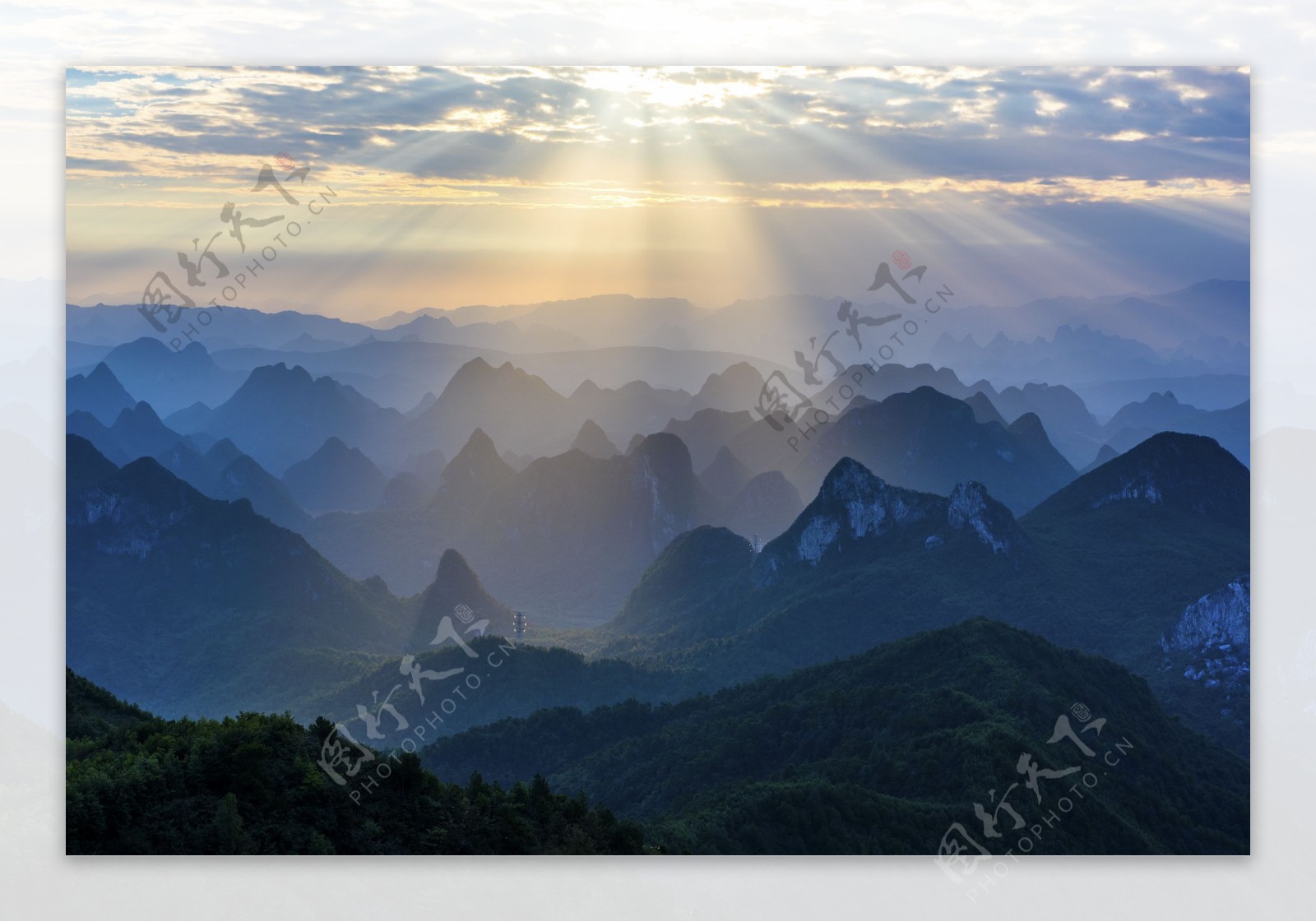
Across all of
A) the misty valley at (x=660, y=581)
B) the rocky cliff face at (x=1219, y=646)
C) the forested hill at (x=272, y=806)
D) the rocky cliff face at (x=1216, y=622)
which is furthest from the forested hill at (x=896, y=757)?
the rocky cliff face at (x=1216, y=622)

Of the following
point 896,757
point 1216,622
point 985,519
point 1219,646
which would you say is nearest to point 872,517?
point 985,519

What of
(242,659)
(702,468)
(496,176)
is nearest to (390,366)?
(242,659)

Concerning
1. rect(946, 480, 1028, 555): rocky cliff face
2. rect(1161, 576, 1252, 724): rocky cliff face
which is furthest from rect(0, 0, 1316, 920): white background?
rect(946, 480, 1028, 555): rocky cliff face

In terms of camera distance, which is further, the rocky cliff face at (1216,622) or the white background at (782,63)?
the rocky cliff face at (1216,622)

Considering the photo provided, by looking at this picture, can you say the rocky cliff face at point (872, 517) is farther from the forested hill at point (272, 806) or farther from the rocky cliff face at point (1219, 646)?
the forested hill at point (272, 806)

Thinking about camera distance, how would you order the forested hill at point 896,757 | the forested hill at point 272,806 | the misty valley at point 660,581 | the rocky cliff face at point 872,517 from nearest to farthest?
the forested hill at point 272,806
the misty valley at point 660,581
the forested hill at point 896,757
the rocky cliff face at point 872,517

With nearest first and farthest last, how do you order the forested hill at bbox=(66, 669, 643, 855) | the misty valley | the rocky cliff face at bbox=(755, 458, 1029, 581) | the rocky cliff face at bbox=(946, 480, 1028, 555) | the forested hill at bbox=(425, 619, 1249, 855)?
the forested hill at bbox=(66, 669, 643, 855), the misty valley, the forested hill at bbox=(425, 619, 1249, 855), the rocky cliff face at bbox=(946, 480, 1028, 555), the rocky cliff face at bbox=(755, 458, 1029, 581)

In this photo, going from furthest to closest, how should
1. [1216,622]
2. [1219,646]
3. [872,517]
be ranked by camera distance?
[872,517], [1216,622], [1219,646]

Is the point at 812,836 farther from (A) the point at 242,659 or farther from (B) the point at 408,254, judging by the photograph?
(A) the point at 242,659

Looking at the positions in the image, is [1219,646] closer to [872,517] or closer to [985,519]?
[985,519]

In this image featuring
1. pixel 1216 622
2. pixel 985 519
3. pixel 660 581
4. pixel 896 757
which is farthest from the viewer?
pixel 660 581

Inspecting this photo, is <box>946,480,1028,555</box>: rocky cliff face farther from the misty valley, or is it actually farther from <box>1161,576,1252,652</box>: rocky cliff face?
<box>1161,576,1252,652</box>: rocky cliff face

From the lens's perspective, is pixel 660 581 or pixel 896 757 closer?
pixel 896 757
